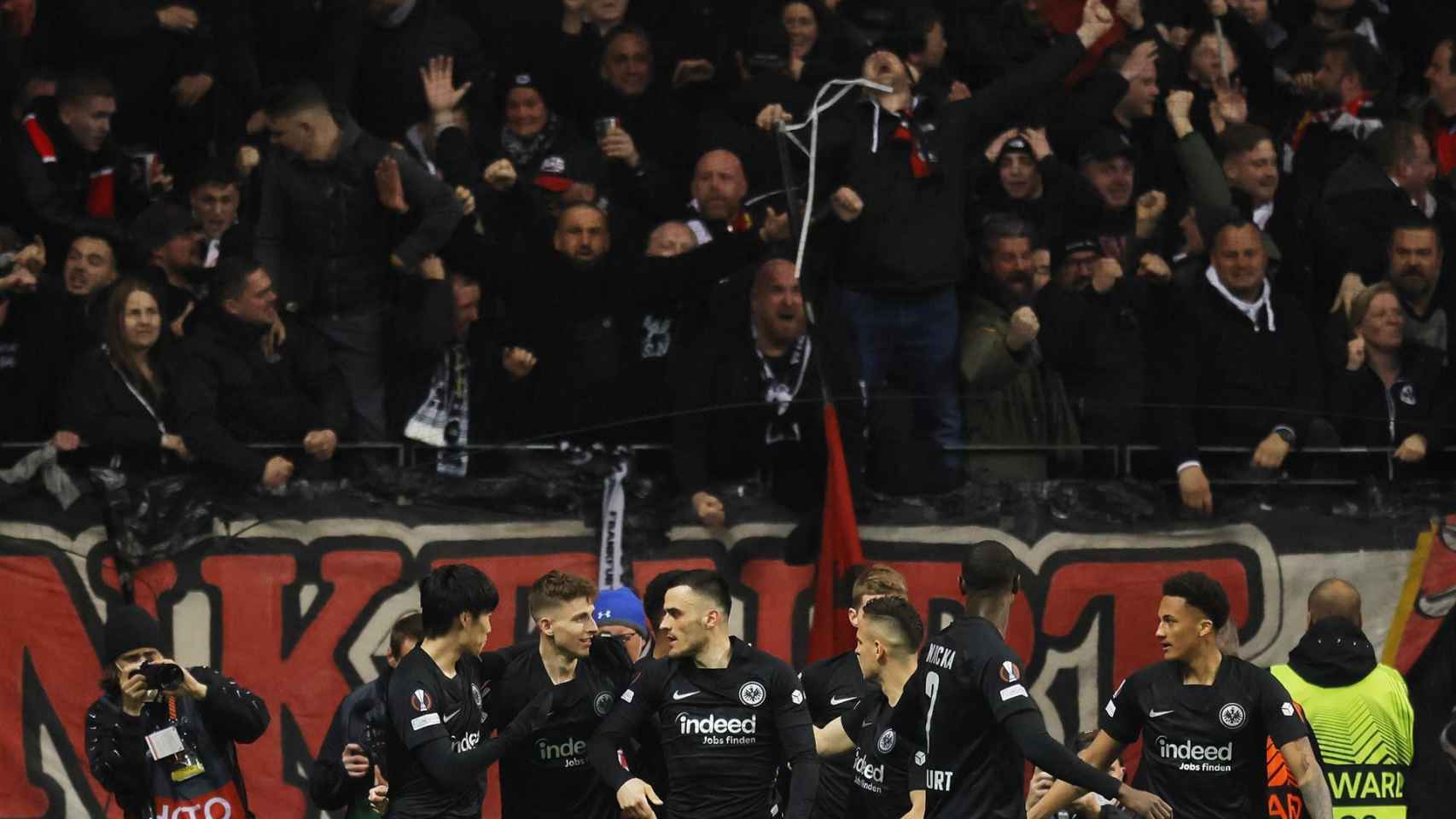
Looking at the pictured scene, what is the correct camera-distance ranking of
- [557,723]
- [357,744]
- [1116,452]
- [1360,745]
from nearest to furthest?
[557,723] < [357,744] < [1360,745] < [1116,452]

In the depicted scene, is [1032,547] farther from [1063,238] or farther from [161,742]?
[161,742]

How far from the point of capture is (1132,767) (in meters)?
13.1

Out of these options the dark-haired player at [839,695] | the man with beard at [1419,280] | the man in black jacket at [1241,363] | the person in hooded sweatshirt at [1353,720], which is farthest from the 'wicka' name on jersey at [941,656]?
the man with beard at [1419,280]

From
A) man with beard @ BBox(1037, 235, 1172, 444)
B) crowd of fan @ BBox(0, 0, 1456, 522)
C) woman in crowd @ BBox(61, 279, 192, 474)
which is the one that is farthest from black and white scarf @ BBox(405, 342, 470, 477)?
man with beard @ BBox(1037, 235, 1172, 444)

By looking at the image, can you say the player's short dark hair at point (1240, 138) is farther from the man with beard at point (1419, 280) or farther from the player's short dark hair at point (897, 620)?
the player's short dark hair at point (897, 620)

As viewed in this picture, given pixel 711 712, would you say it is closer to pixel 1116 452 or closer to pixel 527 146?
pixel 1116 452

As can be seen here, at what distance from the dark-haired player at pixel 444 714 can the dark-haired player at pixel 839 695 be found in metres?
1.64

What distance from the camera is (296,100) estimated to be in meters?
14.1

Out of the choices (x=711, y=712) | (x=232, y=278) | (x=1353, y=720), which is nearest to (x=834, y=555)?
(x=711, y=712)

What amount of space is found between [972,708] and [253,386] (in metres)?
5.16

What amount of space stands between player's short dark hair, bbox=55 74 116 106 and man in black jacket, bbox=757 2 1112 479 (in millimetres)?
3958

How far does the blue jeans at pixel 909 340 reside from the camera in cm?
1369

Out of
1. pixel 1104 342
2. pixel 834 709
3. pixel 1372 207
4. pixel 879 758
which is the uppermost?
pixel 1372 207

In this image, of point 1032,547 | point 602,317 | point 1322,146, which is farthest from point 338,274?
point 1322,146
